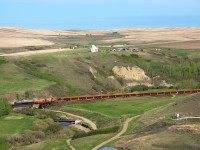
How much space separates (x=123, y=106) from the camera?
73.8 meters

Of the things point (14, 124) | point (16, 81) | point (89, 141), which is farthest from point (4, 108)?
point (89, 141)

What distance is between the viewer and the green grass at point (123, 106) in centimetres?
6850

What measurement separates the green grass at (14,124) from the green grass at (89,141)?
9180 millimetres

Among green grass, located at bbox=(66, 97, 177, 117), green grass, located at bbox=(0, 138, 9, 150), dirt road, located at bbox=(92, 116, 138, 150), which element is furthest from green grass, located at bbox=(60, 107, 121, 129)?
green grass, located at bbox=(0, 138, 9, 150)

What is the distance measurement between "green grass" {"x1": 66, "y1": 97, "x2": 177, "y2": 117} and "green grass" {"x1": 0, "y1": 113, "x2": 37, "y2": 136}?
1093 centimetres

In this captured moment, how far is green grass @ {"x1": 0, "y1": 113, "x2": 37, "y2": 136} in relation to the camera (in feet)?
189

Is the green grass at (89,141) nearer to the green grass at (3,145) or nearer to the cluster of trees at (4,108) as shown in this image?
the green grass at (3,145)

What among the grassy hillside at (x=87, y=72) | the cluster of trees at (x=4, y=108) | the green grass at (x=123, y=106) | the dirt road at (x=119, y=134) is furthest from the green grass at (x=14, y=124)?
the grassy hillside at (x=87, y=72)

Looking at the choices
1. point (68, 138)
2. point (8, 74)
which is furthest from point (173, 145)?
point (8, 74)

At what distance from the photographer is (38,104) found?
7831 centimetres

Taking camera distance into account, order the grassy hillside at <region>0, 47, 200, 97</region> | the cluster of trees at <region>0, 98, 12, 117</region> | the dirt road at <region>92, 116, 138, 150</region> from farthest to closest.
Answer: the grassy hillside at <region>0, 47, 200, 97</region>, the cluster of trees at <region>0, 98, 12, 117</region>, the dirt road at <region>92, 116, 138, 150</region>

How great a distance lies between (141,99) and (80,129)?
886 inches

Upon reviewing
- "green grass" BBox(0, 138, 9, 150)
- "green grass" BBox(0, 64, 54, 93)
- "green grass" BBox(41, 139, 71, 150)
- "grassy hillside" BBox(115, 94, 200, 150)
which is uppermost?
"green grass" BBox(0, 64, 54, 93)

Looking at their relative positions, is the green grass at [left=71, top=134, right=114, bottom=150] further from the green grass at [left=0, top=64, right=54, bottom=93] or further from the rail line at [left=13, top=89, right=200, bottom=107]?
the green grass at [left=0, top=64, right=54, bottom=93]
